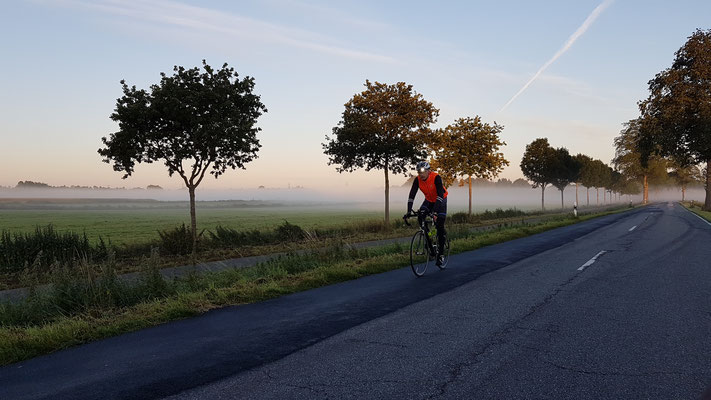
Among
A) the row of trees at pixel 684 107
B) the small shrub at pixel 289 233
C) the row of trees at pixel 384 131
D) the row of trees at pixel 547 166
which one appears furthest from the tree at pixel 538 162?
the small shrub at pixel 289 233

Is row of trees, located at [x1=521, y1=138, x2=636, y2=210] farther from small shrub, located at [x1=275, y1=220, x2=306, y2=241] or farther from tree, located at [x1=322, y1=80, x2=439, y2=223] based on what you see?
small shrub, located at [x1=275, y1=220, x2=306, y2=241]

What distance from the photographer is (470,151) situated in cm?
3562

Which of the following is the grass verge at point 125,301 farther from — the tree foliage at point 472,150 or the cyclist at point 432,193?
the tree foliage at point 472,150

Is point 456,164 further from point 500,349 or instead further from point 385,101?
point 500,349

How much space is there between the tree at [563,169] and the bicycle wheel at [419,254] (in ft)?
171

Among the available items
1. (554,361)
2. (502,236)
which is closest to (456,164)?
(502,236)

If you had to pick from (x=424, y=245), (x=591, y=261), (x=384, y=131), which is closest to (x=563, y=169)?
(x=384, y=131)

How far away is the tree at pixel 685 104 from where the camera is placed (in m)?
33.8

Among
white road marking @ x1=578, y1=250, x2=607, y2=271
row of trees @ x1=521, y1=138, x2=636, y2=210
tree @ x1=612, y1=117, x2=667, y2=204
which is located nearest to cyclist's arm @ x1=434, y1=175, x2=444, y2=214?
white road marking @ x1=578, y1=250, x2=607, y2=271

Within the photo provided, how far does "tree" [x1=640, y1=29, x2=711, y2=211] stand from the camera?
33750 mm

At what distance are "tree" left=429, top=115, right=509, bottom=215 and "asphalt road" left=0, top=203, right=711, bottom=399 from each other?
2717cm

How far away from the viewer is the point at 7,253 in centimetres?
1177

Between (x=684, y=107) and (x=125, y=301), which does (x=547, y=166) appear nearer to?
(x=684, y=107)

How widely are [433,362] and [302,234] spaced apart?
1548 centimetres
